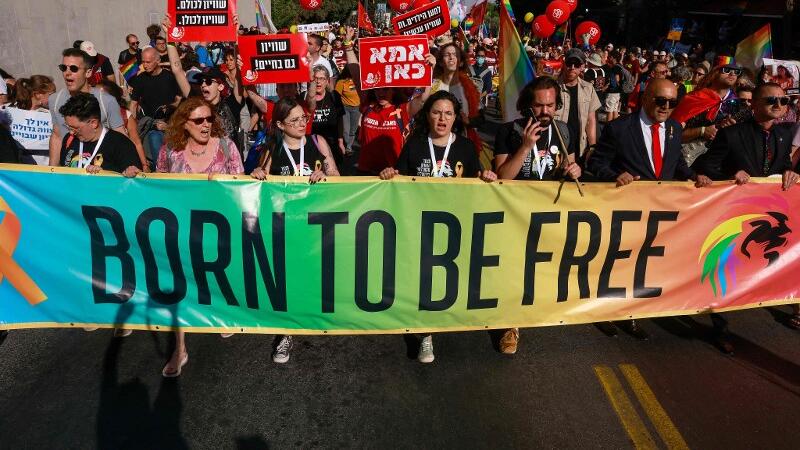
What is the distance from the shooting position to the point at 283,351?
4266 millimetres

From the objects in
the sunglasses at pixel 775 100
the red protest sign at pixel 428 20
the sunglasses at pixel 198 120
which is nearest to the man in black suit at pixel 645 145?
the sunglasses at pixel 775 100

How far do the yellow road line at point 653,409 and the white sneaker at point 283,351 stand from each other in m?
2.48

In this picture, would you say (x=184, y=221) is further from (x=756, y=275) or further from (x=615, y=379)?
(x=756, y=275)

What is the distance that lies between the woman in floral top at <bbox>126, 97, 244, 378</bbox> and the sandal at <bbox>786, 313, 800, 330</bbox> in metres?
4.81

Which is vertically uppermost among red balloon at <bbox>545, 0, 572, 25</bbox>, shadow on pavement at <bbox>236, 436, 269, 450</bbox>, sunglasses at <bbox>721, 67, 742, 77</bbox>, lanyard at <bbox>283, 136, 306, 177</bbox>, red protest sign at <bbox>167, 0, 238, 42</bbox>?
red balloon at <bbox>545, 0, 572, 25</bbox>

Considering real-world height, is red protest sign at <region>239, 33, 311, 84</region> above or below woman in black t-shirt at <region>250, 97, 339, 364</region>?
above

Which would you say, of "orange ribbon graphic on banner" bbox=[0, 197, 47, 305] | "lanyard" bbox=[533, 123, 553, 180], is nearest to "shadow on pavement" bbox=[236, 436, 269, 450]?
"orange ribbon graphic on banner" bbox=[0, 197, 47, 305]

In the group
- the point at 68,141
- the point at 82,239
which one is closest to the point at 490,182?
the point at 82,239

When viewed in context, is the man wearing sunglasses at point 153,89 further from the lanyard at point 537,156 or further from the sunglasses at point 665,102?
the sunglasses at point 665,102

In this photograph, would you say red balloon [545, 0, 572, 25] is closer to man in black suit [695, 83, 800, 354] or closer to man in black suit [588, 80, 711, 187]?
man in black suit [695, 83, 800, 354]

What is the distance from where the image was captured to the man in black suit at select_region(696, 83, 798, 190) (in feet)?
15.3

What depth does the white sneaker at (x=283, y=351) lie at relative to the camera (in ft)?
13.9

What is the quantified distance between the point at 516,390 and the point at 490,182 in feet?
4.75

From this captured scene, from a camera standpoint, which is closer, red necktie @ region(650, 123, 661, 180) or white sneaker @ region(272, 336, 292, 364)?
white sneaker @ region(272, 336, 292, 364)
